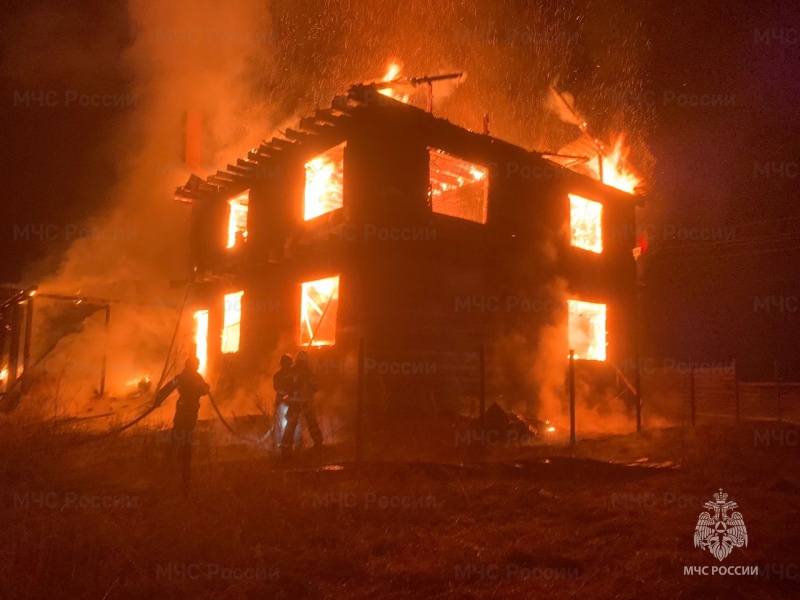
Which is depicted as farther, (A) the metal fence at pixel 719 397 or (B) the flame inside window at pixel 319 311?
(A) the metal fence at pixel 719 397

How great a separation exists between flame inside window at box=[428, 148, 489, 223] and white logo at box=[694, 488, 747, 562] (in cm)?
877

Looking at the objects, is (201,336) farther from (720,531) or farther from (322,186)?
(720,531)

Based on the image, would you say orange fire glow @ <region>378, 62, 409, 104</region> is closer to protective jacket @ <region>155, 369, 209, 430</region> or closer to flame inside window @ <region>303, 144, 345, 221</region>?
flame inside window @ <region>303, 144, 345, 221</region>

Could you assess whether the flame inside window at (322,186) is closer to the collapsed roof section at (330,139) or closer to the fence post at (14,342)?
the collapsed roof section at (330,139)

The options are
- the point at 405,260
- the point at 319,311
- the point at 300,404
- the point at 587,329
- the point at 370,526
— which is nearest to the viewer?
the point at 370,526

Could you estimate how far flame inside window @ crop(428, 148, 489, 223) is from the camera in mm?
13742

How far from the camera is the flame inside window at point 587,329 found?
15.8 meters

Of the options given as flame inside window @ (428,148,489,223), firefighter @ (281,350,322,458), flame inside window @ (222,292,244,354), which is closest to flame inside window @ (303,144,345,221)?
flame inside window @ (428,148,489,223)

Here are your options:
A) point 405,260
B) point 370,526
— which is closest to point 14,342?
point 405,260

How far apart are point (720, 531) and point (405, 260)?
26.2 feet

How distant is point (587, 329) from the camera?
53.5ft

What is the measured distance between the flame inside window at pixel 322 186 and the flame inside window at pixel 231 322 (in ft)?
11.2

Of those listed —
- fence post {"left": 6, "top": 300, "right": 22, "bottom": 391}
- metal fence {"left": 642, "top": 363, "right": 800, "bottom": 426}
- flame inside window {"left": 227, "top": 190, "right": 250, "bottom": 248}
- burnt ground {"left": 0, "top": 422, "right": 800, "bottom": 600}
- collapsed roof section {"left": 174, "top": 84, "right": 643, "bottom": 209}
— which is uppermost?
collapsed roof section {"left": 174, "top": 84, "right": 643, "bottom": 209}

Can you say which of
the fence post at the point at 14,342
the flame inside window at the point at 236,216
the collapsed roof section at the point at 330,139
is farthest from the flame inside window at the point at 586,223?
the fence post at the point at 14,342
